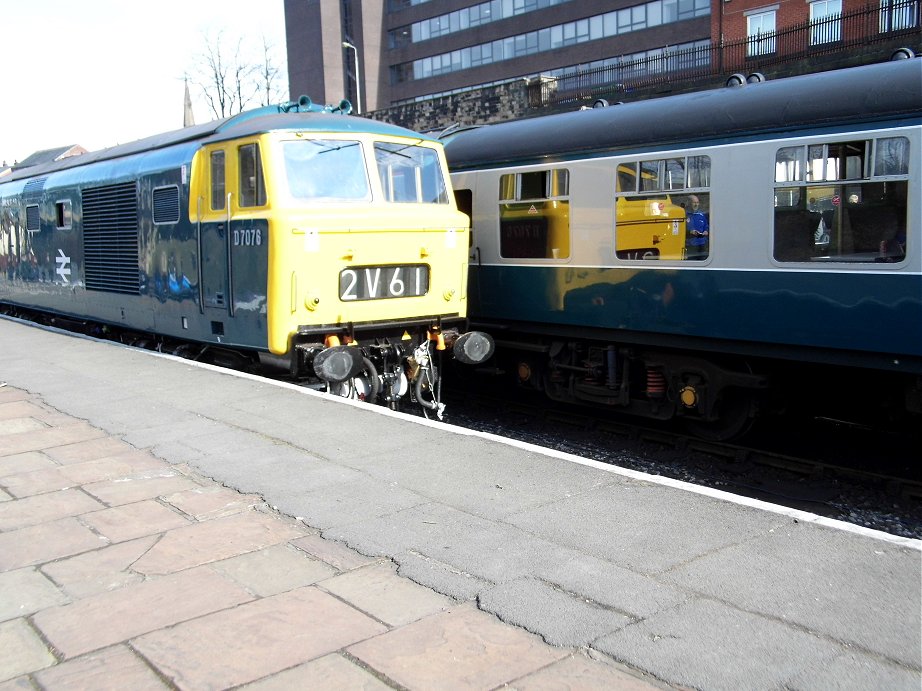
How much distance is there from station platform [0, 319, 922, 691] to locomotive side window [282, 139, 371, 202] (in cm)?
278

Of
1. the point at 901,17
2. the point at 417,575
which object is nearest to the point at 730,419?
the point at 417,575

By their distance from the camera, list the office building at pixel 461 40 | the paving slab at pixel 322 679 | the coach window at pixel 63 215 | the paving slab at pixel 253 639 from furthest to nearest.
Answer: the office building at pixel 461 40 → the coach window at pixel 63 215 → the paving slab at pixel 253 639 → the paving slab at pixel 322 679

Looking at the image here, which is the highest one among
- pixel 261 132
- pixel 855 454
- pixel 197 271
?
pixel 261 132

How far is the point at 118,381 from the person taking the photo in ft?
28.5

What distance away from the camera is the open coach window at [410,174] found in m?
8.71

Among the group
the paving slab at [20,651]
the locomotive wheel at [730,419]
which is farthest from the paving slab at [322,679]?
the locomotive wheel at [730,419]

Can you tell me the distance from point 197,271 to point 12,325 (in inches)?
279

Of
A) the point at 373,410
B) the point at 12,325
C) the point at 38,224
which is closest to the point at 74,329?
the point at 12,325

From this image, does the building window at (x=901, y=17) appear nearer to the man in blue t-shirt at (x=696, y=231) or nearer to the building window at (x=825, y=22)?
the building window at (x=825, y=22)

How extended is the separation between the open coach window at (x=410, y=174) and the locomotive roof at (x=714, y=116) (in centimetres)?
115

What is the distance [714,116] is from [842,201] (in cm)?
151

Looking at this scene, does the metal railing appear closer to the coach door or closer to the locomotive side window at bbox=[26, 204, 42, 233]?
the locomotive side window at bbox=[26, 204, 42, 233]

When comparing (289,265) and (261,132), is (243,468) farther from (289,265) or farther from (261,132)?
(261,132)

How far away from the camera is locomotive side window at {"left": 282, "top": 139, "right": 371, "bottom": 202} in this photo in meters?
8.03
